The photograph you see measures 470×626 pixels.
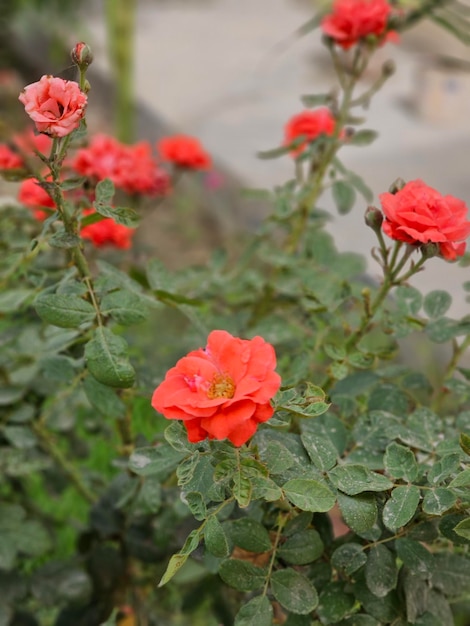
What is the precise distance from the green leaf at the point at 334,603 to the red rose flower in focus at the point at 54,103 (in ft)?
1.44

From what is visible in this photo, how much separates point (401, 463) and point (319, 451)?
0.07m

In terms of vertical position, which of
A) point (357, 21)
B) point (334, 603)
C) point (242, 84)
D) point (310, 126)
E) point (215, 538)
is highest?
point (357, 21)

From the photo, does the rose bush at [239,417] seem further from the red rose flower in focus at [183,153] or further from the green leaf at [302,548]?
the red rose flower in focus at [183,153]

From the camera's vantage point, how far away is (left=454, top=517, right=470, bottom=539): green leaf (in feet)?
1.82

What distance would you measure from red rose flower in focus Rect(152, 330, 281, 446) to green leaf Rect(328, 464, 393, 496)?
0.38ft

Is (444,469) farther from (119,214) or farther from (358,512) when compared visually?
(119,214)

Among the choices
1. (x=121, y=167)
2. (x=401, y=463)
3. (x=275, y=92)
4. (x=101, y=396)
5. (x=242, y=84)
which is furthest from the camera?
(x=242, y=84)

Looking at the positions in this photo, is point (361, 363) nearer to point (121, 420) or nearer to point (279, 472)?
point (279, 472)

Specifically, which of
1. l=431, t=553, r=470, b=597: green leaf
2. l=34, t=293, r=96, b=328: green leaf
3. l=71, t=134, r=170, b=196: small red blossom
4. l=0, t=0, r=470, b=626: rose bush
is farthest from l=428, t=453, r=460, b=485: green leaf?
l=71, t=134, r=170, b=196: small red blossom

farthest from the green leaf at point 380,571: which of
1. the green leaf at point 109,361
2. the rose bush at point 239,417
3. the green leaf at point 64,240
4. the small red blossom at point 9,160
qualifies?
the small red blossom at point 9,160

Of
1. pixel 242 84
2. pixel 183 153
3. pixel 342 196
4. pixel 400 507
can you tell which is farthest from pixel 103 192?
pixel 242 84

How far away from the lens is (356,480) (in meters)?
0.60

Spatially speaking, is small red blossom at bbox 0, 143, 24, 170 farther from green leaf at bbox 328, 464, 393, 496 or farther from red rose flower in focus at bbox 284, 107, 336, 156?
green leaf at bbox 328, 464, 393, 496

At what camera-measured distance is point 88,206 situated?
30.5 inches
